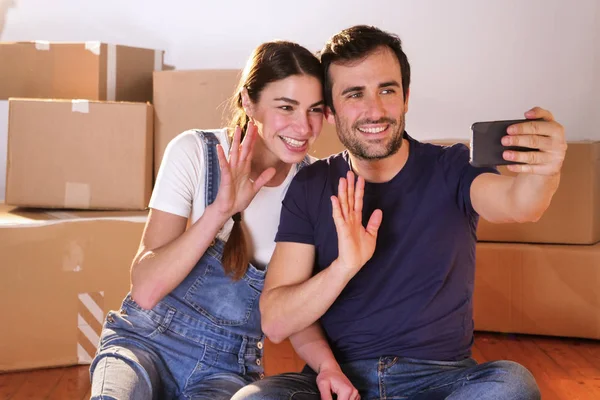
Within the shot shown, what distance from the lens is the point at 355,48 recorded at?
1669 millimetres

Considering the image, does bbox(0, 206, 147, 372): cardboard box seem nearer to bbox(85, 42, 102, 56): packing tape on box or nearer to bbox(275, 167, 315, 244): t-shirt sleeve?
bbox(85, 42, 102, 56): packing tape on box

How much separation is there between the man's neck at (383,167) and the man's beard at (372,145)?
2 centimetres

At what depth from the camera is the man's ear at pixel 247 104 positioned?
1740 mm

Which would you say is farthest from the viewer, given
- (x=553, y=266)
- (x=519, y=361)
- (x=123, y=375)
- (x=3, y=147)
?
(x=3, y=147)

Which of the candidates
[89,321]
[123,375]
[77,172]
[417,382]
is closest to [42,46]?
[77,172]

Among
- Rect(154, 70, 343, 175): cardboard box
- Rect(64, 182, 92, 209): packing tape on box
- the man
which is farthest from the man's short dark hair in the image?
Rect(64, 182, 92, 209): packing tape on box

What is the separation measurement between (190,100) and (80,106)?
374 millimetres

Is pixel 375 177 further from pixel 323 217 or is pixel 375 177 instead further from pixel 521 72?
pixel 521 72

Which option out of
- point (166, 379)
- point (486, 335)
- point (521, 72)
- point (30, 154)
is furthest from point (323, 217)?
point (521, 72)

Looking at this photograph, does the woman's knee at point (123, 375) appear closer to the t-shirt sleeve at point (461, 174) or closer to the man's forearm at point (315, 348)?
the man's forearm at point (315, 348)

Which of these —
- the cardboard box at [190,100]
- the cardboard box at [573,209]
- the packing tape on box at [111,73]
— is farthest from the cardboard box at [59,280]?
the cardboard box at [573,209]

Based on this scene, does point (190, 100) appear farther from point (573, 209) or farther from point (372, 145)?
point (573, 209)

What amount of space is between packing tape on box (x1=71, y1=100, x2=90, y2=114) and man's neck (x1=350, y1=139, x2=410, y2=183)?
3.91 feet

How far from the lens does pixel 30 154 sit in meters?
2.53
